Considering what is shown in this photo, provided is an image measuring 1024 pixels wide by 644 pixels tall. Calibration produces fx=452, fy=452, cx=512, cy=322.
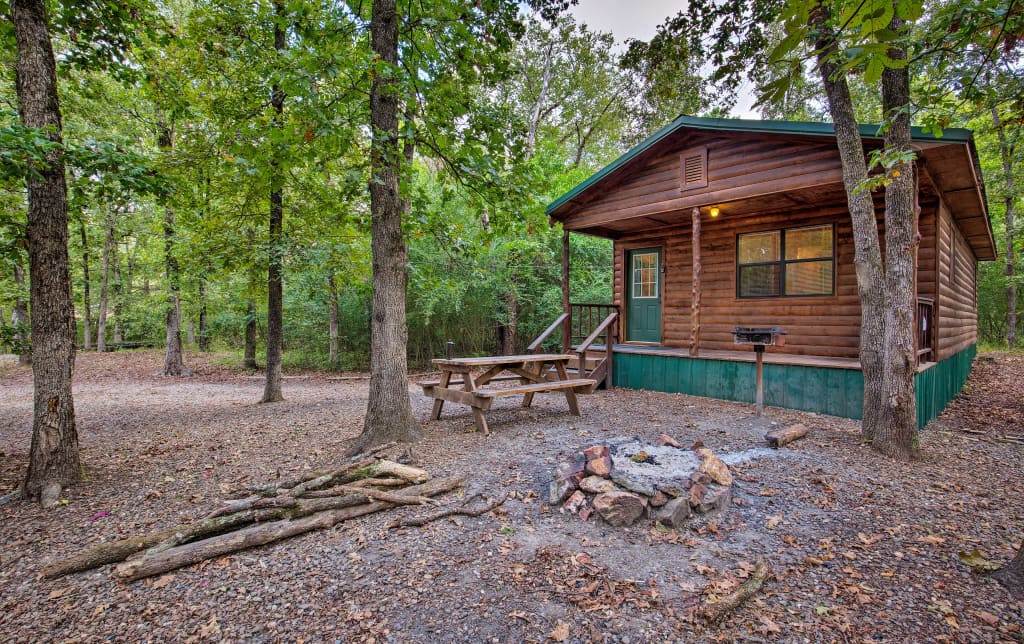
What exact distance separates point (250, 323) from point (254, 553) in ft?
42.1

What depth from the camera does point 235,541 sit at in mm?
2848

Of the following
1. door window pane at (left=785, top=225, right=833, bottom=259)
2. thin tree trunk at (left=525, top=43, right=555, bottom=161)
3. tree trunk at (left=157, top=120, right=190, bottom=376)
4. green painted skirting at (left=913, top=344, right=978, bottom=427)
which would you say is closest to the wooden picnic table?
green painted skirting at (left=913, top=344, right=978, bottom=427)

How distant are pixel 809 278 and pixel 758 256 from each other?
3.00ft

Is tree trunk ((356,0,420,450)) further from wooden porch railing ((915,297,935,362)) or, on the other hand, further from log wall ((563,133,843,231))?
wooden porch railing ((915,297,935,362))

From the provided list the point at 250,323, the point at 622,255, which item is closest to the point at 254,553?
the point at 622,255

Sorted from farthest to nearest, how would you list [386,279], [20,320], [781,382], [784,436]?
[20,320] < [781,382] < [784,436] < [386,279]

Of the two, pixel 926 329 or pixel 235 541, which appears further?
pixel 926 329

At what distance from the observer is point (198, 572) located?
2.62 meters

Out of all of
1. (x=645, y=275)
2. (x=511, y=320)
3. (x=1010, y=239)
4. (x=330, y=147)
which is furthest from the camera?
(x=1010, y=239)

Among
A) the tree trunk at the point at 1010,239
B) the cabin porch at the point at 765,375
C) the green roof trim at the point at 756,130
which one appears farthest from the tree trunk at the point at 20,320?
the tree trunk at the point at 1010,239

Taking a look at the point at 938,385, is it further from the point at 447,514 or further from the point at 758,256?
the point at 447,514

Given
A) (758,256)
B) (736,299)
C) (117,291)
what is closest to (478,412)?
(736,299)

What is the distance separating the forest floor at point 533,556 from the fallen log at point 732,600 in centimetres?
4

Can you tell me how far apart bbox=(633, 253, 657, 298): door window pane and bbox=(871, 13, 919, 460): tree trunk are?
5150 mm
